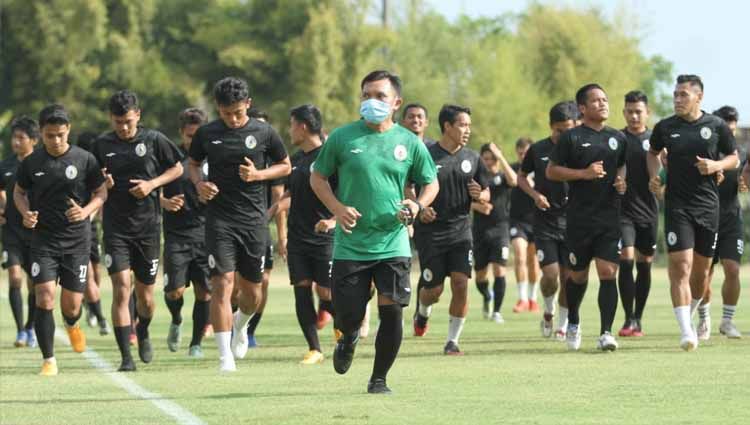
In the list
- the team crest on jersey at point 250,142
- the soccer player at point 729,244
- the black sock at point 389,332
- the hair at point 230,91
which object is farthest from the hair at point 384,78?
the soccer player at point 729,244

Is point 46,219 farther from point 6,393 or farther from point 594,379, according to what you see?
Result: point 594,379

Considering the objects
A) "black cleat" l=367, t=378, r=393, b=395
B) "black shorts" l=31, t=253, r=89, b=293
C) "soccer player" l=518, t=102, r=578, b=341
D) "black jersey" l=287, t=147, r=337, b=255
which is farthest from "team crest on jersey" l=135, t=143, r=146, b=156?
"soccer player" l=518, t=102, r=578, b=341

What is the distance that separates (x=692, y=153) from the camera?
609 inches

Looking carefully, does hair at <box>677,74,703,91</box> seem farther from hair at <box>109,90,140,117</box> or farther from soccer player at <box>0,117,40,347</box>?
soccer player at <box>0,117,40,347</box>

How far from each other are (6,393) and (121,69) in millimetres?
49267

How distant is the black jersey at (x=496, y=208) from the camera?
76.2 ft

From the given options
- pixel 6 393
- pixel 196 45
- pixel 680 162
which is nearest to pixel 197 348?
pixel 6 393

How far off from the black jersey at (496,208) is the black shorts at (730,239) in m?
5.86

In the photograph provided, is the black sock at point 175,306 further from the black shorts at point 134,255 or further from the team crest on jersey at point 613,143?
the team crest on jersey at point 613,143

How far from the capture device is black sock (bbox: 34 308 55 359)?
1478 centimetres

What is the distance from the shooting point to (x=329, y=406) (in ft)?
36.7

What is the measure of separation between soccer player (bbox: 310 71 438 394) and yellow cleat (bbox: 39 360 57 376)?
12.9 ft

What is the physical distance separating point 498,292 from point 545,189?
2.83m

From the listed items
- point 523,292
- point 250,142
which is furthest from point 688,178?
point 523,292
